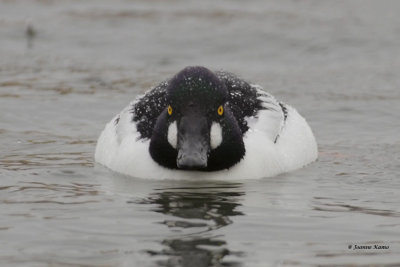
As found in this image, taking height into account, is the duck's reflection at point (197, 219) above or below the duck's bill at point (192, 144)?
below

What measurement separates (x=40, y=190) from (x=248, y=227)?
2.55 meters

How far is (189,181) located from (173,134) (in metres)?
0.80

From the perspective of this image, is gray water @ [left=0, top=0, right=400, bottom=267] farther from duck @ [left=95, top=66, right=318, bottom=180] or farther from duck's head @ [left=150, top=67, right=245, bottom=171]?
duck's head @ [left=150, top=67, right=245, bottom=171]

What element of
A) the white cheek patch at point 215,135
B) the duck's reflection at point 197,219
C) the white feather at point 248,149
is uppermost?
the white cheek patch at point 215,135

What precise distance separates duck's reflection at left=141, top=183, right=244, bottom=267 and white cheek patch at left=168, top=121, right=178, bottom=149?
52 centimetres

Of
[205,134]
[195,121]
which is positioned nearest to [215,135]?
[205,134]

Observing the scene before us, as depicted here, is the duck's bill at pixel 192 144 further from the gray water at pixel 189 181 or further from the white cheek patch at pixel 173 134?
the gray water at pixel 189 181

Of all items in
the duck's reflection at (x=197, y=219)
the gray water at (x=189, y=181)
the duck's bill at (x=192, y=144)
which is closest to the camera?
the duck's reflection at (x=197, y=219)

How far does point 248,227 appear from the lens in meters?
9.59

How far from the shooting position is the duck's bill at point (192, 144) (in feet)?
33.9

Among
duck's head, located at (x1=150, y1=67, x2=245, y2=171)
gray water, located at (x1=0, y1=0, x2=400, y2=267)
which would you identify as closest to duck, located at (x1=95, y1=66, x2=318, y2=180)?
duck's head, located at (x1=150, y1=67, x2=245, y2=171)

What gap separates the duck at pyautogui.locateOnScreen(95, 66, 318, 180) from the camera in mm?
10547

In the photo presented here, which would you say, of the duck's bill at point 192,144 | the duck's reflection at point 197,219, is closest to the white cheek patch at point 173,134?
the duck's bill at point 192,144

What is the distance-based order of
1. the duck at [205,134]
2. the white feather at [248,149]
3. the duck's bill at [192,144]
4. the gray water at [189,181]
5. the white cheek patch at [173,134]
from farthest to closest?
the white feather at [248,149], the white cheek patch at [173,134], the duck at [205,134], the duck's bill at [192,144], the gray water at [189,181]
